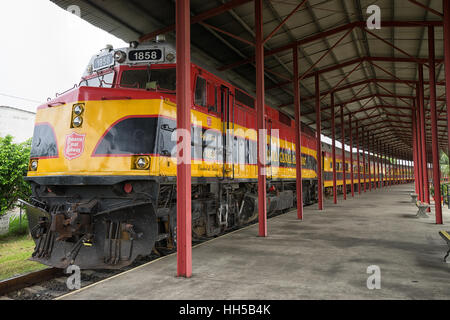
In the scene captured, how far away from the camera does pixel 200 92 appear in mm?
5984

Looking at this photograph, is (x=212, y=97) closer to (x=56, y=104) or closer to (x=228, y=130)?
(x=228, y=130)

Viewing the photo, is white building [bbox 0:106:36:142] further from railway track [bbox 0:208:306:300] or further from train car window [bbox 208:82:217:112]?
train car window [bbox 208:82:217:112]

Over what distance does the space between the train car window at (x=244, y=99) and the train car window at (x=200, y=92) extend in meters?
2.10

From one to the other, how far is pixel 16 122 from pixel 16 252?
25.9ft

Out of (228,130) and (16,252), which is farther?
(16,252)

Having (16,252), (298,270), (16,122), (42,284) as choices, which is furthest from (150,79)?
(16,122)

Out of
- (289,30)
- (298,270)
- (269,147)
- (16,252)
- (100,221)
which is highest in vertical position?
(289,30)

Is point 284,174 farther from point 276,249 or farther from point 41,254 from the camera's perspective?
point 41,254

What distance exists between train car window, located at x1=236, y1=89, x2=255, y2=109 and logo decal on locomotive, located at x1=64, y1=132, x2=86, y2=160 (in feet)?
14.2

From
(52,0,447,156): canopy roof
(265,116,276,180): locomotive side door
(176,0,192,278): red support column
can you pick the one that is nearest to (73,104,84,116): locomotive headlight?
(176,0,192,278): red support column

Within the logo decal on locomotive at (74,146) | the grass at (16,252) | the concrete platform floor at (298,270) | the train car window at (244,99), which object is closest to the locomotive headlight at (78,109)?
the logo decal on locomotive at (74,146)

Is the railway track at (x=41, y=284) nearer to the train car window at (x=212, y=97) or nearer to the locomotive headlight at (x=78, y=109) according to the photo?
the locomotive headlight at (x=78, y=109)

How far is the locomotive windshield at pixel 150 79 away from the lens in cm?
538
